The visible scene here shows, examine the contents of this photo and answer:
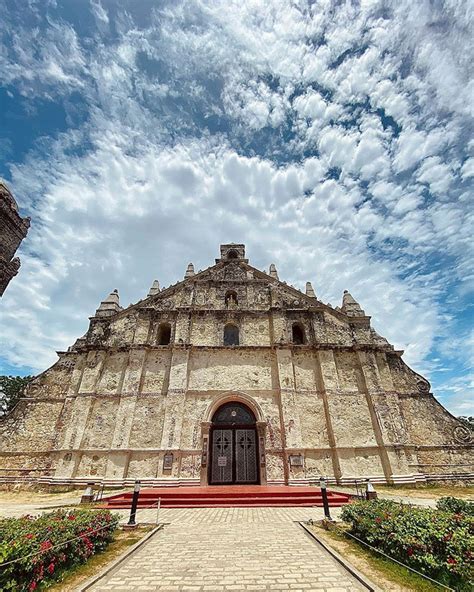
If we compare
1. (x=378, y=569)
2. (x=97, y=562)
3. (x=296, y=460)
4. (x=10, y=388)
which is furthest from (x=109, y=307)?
(x=10, y=388)

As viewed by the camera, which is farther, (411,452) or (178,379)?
(178,379)

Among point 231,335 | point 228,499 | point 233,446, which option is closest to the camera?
point 228,499

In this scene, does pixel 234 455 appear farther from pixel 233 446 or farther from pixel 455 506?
pixel 455 506

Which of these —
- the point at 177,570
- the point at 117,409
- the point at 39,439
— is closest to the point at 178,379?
the point at 117,409

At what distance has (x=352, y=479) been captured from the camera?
53.3 ft

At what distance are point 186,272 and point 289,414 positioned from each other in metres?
12.8

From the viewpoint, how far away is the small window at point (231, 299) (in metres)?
22.1

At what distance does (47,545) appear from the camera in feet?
16.0

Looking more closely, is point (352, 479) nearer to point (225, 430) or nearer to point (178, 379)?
point (225, 430)

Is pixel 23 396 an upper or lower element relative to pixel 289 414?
upper

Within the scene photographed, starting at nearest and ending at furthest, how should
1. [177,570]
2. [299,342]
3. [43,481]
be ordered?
[177,570] → [43,481] → [299,342]

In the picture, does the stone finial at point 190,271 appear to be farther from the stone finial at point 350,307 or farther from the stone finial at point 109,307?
the stone finial at point 350,307

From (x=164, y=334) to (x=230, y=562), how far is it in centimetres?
1677

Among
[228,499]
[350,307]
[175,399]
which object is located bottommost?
[228,499]
